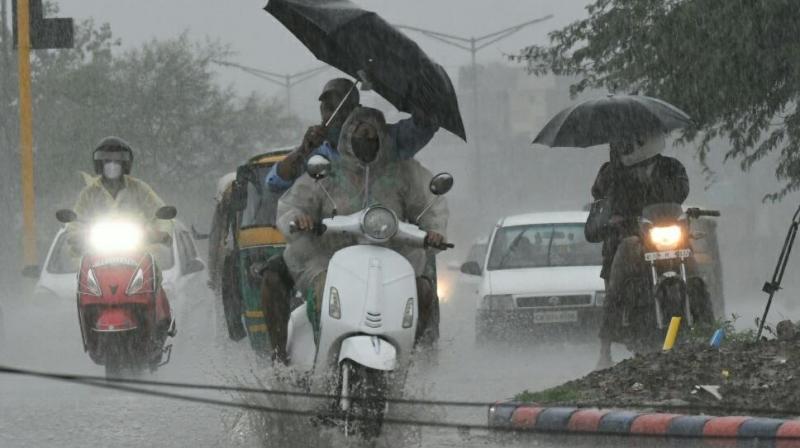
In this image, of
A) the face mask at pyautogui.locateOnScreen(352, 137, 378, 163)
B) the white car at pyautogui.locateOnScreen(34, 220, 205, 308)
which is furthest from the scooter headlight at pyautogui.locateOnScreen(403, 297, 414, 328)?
the white car at pyautogui.locateOnScreen(34, 220, 205, 308)

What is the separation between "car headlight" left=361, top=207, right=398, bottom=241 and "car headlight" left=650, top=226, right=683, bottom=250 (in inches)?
183

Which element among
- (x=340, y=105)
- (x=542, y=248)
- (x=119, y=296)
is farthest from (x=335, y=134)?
(x=542, y=248)

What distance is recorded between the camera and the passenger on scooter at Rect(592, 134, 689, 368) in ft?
40.6

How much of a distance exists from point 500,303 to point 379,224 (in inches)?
393

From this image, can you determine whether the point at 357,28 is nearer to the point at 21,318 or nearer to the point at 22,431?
the point at 22,431

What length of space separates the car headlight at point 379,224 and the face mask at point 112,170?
621cm

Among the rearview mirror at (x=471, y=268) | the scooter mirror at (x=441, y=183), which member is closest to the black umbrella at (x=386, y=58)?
the scooter mirror at (x=441, y=183)

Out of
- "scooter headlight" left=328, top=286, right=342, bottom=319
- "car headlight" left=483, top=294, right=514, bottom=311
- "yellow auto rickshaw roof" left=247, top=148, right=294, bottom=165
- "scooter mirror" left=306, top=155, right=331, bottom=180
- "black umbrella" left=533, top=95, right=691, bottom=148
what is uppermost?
"black umbrella" left=533, top=95, right=691, bottom=148

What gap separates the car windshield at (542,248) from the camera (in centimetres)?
1847

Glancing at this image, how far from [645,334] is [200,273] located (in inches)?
259

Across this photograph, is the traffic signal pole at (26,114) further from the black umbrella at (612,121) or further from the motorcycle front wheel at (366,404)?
the motorcycle front wheel at (366,404)

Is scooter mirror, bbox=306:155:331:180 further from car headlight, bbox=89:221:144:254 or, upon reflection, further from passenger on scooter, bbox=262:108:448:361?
car headlight, bbox=89:221:144:254

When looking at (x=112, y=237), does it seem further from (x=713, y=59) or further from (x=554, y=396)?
(x=713, y=59)

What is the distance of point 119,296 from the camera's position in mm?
12539
